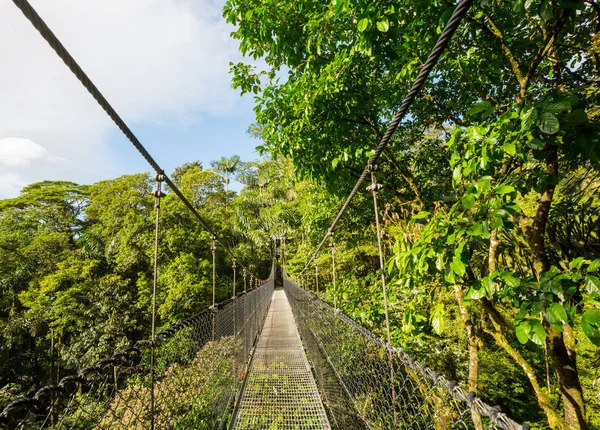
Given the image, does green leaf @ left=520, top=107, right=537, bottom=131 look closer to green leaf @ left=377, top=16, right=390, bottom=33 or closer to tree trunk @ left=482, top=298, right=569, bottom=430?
green leaf @ left=377, top=16, right=390, bottom=33

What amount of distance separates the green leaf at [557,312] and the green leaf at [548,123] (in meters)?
0.46

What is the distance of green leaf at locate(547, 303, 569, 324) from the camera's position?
2.27ft

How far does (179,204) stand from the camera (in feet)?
35.1

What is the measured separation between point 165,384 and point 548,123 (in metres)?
1.65

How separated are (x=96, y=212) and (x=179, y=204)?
6.59m

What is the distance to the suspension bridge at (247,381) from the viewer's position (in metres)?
0.60

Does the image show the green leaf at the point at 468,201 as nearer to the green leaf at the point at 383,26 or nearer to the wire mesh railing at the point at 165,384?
the green leaf at the point at 383,26

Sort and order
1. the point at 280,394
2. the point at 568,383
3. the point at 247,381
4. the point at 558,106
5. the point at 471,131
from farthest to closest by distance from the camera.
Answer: the point at 247,381 < the point at 280,394 < the point at 568,383 < the point at 471,131 < the point at 558,106

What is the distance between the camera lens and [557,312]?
2.32 ft

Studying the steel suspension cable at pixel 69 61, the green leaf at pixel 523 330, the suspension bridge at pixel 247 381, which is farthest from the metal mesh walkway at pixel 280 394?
the steel suspension cable at pixel 69 61

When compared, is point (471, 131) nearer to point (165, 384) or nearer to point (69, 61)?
point (69, 61)

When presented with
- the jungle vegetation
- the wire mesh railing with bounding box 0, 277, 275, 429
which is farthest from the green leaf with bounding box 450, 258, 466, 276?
the wire mesh railing with bounding box 0, 277, 275, 429

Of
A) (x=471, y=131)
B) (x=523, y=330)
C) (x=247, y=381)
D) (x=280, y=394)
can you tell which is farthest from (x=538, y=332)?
(x=247, y=381)

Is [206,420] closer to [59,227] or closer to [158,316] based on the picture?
[158,316]
